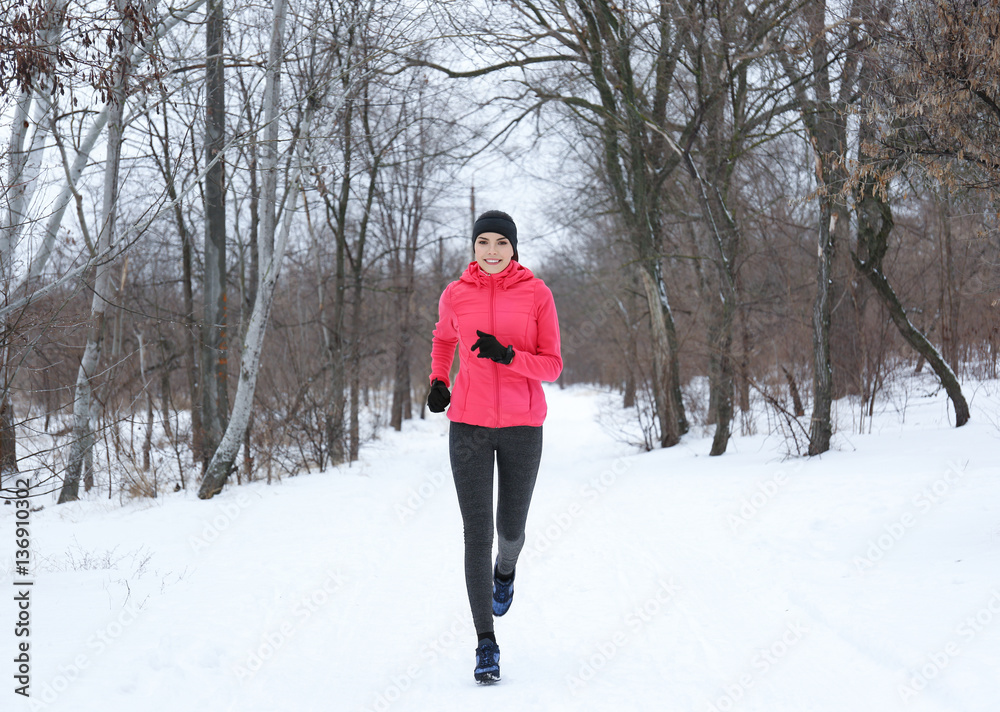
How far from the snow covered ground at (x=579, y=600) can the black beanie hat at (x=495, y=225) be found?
204 centimetres

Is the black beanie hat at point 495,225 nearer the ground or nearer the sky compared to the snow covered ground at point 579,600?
nearer the sky

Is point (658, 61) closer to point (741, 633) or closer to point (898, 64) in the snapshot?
point (898, 64)

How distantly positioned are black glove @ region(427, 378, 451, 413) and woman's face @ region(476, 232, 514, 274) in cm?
60

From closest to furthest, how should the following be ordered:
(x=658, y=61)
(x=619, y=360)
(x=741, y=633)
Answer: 1. (x=741, y=633)
2. (x=658, y=61)
3. (x=619, y=360)

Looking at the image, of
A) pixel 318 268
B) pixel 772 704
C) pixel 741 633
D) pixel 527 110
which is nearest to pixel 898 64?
pixel 741 633

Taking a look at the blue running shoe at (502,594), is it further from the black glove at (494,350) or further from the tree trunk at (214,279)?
the tree trunk at (214,279)

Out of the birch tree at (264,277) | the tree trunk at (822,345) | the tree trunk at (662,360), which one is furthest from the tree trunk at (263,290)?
the tree trunk at (822,345)

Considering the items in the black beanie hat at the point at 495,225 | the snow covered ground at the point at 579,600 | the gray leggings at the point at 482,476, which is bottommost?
the snow covered ground at the point at 579,600

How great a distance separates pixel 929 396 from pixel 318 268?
11.3 meters

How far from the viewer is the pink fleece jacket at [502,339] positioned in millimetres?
3182

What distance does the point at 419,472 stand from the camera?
35.6ft

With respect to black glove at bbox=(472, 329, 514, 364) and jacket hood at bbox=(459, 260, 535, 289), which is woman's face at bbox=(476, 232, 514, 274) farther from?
black glove at bbox=(472, 329, 514, 364)

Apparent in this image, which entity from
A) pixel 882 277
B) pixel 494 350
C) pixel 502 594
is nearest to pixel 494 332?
pixel 494 350

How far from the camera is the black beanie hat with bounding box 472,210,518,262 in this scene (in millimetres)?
3309
